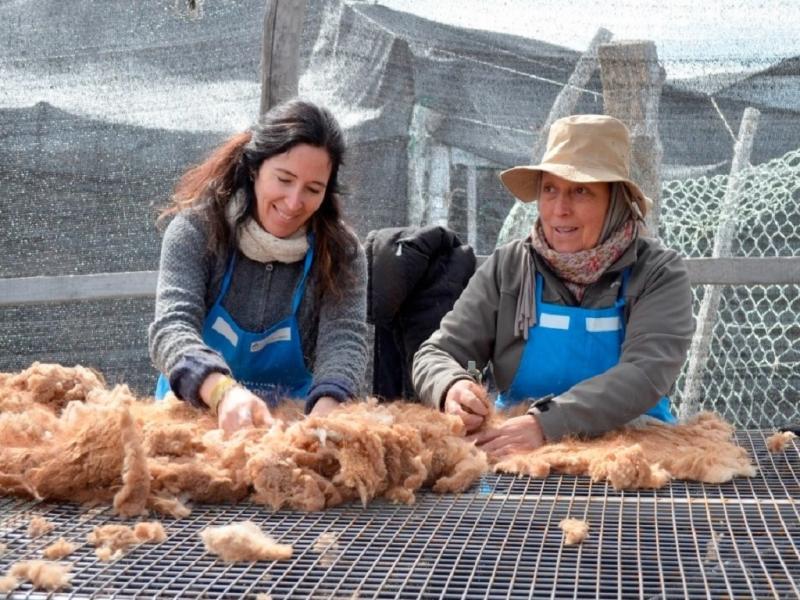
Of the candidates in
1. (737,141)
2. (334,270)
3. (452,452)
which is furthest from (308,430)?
(737,141)

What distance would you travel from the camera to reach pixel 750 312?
4.38 m

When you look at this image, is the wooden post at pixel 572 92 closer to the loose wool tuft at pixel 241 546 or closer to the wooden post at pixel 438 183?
the wooden post at pixel 438 183

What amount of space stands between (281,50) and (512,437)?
199cm

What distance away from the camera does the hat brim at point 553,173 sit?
2.66 meters

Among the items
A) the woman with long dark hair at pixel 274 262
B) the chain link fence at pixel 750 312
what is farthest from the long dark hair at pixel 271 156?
the chain link fence at pixel 750 312

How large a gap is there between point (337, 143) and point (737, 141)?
1.74 m

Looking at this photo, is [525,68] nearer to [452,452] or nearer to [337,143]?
[337,143]

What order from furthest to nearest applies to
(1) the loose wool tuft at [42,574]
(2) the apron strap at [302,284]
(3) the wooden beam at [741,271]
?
1. (3) the wooden beam at [741,271]
2. (2) the apron strap at [302,284]
3. (1) the loose wool tuft at [42,574]

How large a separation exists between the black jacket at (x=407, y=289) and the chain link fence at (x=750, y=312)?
1231 mm

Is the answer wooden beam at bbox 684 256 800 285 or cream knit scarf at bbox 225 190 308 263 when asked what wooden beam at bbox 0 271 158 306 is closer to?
cream knit scarf at bbox 225 190 308 263

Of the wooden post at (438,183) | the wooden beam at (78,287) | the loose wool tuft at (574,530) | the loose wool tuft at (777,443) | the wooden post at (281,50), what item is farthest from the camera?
the wooden post at (438,183)

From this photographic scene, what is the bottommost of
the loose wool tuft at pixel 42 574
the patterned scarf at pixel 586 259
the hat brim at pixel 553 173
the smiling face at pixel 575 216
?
the loose wool tuft at pixel 42 574

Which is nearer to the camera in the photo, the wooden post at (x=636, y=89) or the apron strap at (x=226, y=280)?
the apron strap at (x=226, y=280)

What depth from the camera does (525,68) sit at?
3.87 m
